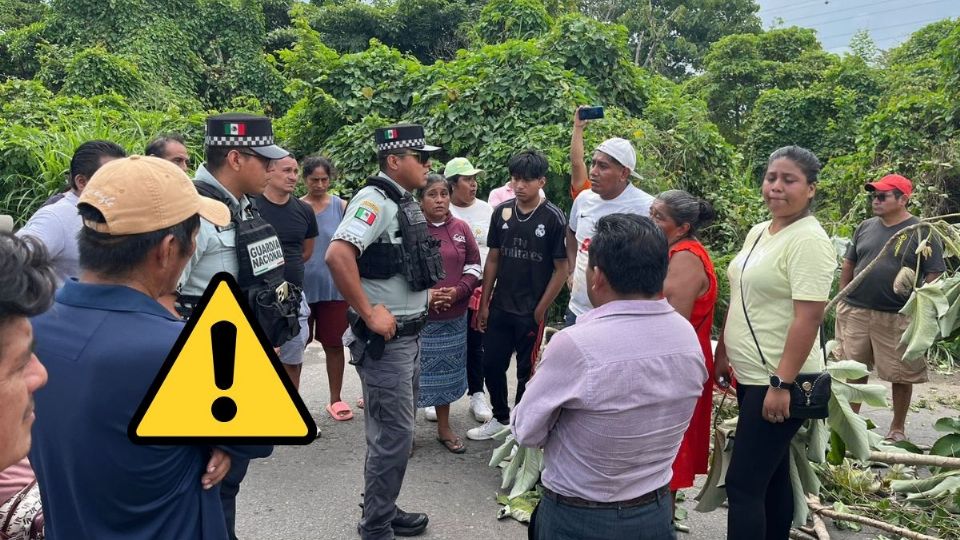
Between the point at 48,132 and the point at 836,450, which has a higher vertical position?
the point at 48,132

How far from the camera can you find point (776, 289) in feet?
9.37

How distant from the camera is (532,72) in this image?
343 inches

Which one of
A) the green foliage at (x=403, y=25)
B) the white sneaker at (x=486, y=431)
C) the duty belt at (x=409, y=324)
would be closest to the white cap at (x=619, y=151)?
the duty belt at (x=409, y=324)

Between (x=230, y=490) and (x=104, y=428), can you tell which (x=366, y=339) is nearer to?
(x=230, y=490)

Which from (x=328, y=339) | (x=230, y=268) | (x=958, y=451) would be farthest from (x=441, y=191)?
(x=958, y=451)

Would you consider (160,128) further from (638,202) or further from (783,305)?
(783,305)

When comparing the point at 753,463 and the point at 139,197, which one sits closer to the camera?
the point at 139,197

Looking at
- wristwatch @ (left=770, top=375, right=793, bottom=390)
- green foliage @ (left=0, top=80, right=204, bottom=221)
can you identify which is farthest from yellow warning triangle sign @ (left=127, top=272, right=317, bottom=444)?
green foliage @ (left=0, top=80, right=204, bottom=221)

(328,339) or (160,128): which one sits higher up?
(160,128)

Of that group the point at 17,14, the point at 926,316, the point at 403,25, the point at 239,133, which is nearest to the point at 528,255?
the point at 239,133

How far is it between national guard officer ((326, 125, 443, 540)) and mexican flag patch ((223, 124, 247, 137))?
0.61 m

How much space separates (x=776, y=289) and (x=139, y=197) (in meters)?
2.37

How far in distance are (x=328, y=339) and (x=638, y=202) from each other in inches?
95.5

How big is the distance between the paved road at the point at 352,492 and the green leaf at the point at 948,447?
0.63m
